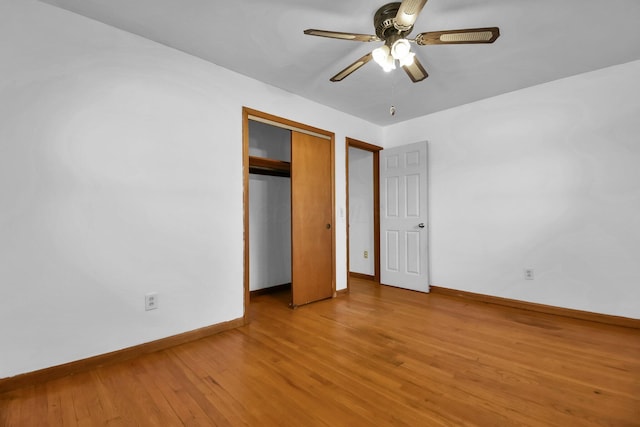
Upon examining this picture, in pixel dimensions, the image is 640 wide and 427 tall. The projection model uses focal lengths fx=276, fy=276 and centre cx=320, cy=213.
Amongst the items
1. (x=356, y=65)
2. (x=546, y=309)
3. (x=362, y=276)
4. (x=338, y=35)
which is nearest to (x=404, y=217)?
(x=362, y=276)

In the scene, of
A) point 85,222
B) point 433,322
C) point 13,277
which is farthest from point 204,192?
point 433,322

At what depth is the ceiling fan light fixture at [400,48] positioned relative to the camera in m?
1.74

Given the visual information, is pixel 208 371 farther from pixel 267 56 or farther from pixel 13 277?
pixel 267 56

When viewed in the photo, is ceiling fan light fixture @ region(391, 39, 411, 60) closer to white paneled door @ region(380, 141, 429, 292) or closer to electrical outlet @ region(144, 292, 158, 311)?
white paneled door @ region(380, 141, 429, 292)

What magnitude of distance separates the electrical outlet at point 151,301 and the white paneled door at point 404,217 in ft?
10.2

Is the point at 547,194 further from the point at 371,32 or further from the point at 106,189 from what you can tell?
the point at 106,189

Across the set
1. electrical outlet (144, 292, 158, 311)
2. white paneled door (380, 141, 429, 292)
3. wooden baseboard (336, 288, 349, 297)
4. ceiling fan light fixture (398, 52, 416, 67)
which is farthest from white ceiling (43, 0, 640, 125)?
wooden baseboard (336, 288, 349, 297)

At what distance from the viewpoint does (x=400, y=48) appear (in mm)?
1757

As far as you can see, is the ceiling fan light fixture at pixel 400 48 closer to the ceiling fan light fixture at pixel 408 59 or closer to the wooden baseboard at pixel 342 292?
the ceiling fan light fixture at pixel 408 59

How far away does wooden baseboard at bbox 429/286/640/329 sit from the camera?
103 inches

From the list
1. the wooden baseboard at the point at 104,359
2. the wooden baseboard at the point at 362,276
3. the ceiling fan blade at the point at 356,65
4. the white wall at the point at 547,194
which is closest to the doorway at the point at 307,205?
the wooden baseboard at the point at 104,359

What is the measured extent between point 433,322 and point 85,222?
304 cm

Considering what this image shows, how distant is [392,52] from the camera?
180 centimetres

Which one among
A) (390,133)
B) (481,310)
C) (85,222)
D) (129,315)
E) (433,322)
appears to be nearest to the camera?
(85,222)
